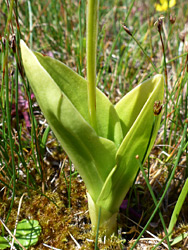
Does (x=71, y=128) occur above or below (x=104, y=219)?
above

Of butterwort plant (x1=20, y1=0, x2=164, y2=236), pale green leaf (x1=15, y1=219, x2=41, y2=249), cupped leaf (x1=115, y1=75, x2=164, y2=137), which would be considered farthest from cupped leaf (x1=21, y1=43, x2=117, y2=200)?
pale green leaf (x1=15, y1=219, x2=41, y2=249)

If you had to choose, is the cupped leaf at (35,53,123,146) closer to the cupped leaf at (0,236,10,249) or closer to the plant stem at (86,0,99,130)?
the plant stem at (86,0,99,130)

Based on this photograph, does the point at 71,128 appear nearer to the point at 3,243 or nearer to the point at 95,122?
the point at 95,122

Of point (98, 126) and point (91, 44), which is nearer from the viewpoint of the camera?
point (91, 44)

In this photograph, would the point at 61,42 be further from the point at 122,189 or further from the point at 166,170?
the point at 122,189

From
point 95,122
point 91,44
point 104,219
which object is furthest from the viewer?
point 104,219

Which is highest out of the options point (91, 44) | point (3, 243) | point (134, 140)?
point (91, 44)

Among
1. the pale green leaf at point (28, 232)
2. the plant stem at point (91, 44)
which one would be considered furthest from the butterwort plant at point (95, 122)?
the pale green leaf at point (28, 232)

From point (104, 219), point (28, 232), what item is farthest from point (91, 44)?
point (28, 232)
